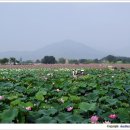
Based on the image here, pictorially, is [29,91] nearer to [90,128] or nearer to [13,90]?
[13,90]

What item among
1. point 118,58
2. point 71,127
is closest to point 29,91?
point 71,127

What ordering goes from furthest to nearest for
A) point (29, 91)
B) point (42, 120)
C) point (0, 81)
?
1. point (0, 81)
2. point (29, 91)
3. point (42, 120)

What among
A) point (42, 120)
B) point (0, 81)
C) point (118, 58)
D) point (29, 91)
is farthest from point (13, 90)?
point (118, 58)

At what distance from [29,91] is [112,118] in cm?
151

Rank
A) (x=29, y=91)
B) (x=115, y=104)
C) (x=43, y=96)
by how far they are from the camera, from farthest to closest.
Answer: (x=29, y=91) → (x=43, y=96) → (x=115, y=104)

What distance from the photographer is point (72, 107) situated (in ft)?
10.8

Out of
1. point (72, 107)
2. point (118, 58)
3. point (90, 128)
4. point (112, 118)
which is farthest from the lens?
point (118, 58)

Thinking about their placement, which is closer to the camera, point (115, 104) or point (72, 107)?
point (72, 107)

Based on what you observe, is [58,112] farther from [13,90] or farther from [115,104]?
[13,90]

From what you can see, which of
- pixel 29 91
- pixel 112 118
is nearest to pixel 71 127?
pixel 112 118

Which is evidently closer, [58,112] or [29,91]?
[58,112]


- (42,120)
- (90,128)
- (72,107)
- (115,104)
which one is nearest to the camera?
(90,128)

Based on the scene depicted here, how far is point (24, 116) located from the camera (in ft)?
9.21

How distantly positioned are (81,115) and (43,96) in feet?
2.91
